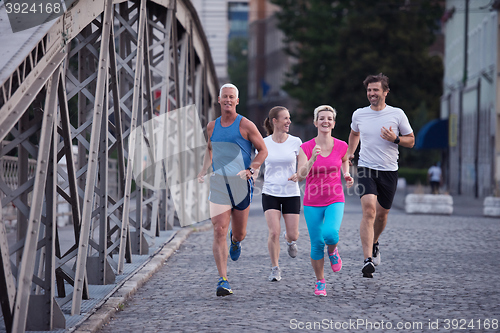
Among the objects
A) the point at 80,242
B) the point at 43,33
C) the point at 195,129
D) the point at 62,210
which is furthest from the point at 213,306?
the point at 195,129

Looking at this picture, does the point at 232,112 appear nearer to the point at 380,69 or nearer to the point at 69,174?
the point at 69,174

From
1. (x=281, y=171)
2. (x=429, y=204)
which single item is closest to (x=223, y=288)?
(x=281, y=171)

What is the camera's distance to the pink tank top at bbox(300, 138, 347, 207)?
26.0 ft

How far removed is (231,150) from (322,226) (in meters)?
1.11

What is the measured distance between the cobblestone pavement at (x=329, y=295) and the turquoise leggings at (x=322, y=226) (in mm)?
439

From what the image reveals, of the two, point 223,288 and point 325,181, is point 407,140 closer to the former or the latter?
point 325,181

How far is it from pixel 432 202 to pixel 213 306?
1608 cm

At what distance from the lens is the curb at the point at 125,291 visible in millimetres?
6262

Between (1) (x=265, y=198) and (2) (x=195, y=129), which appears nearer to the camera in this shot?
(1) (x=265, y=198)

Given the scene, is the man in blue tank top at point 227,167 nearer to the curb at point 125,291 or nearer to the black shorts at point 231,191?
the black shorts at point 231,191

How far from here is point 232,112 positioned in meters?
7.88

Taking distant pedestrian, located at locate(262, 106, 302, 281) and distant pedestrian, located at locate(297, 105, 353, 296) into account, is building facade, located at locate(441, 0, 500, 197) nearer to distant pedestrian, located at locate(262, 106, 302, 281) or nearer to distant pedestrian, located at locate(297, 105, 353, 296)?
distant pedestrian, located at locate(262, 106, 302, 281)

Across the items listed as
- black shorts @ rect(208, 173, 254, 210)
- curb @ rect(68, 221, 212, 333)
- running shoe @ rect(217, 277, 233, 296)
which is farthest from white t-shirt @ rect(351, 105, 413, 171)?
curb @ rect(68, 221, 212, 333)

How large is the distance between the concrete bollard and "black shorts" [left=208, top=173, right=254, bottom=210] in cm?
1533
